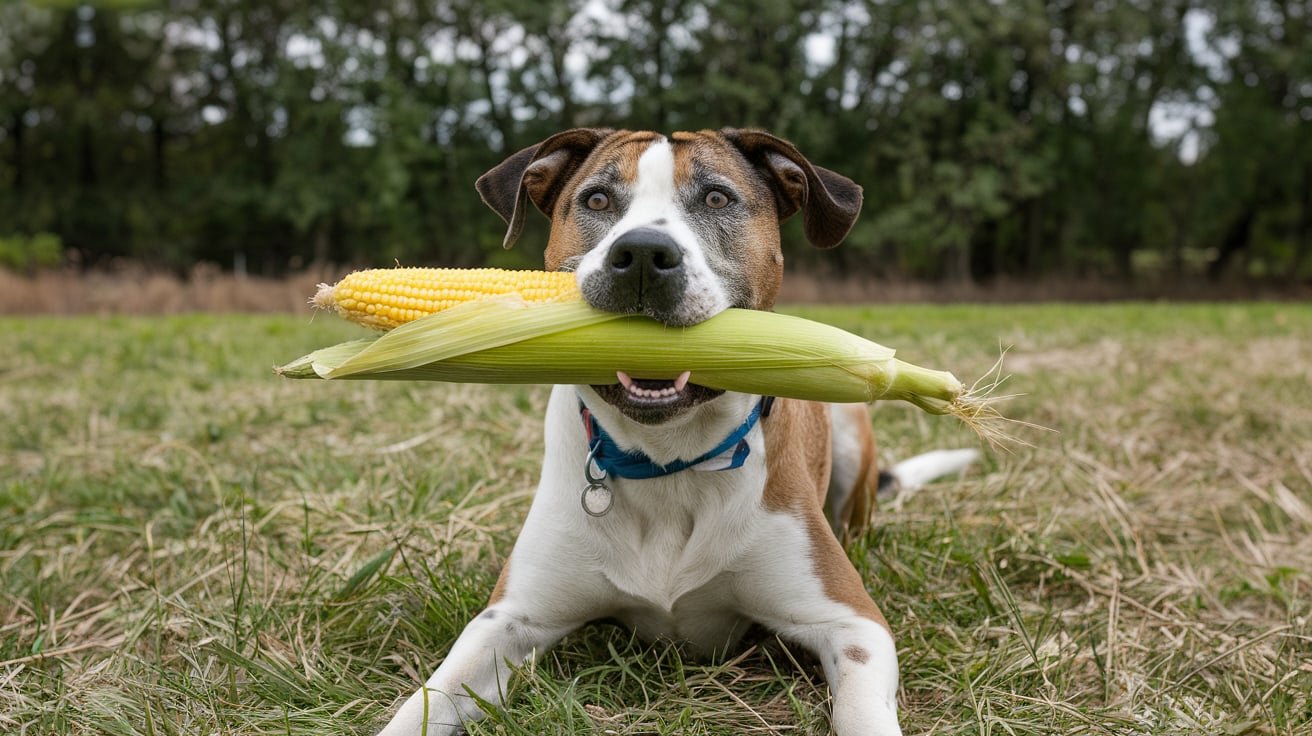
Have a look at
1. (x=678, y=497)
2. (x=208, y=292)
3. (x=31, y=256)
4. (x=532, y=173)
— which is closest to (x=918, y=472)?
(x=678, y=497)

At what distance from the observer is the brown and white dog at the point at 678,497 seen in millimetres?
2520

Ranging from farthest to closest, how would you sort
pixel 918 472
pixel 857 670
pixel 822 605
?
pixel 918 472
pixel 822 605
pixel 857 670

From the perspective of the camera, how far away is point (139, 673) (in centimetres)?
281

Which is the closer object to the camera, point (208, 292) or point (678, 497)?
point (678, 497)

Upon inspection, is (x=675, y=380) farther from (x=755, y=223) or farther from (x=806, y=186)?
(x=806, y=186)

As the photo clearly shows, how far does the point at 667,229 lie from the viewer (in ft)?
8.66

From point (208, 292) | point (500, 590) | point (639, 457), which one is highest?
point (639, 457)

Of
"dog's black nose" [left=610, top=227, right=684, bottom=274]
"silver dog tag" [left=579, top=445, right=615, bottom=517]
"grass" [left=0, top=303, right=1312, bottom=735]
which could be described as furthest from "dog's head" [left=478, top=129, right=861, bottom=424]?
"grass" [left=0, top=303, right=1312, bottom=735]

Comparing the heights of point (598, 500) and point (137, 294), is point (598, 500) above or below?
above

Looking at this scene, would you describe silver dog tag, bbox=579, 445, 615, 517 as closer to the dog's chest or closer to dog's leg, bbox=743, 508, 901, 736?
the dog's chest

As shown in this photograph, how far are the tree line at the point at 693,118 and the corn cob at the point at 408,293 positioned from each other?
908 inches

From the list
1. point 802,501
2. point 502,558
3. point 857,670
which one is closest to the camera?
point 857,670

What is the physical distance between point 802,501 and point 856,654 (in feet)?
1.67

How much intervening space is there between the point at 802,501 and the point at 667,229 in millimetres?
919
